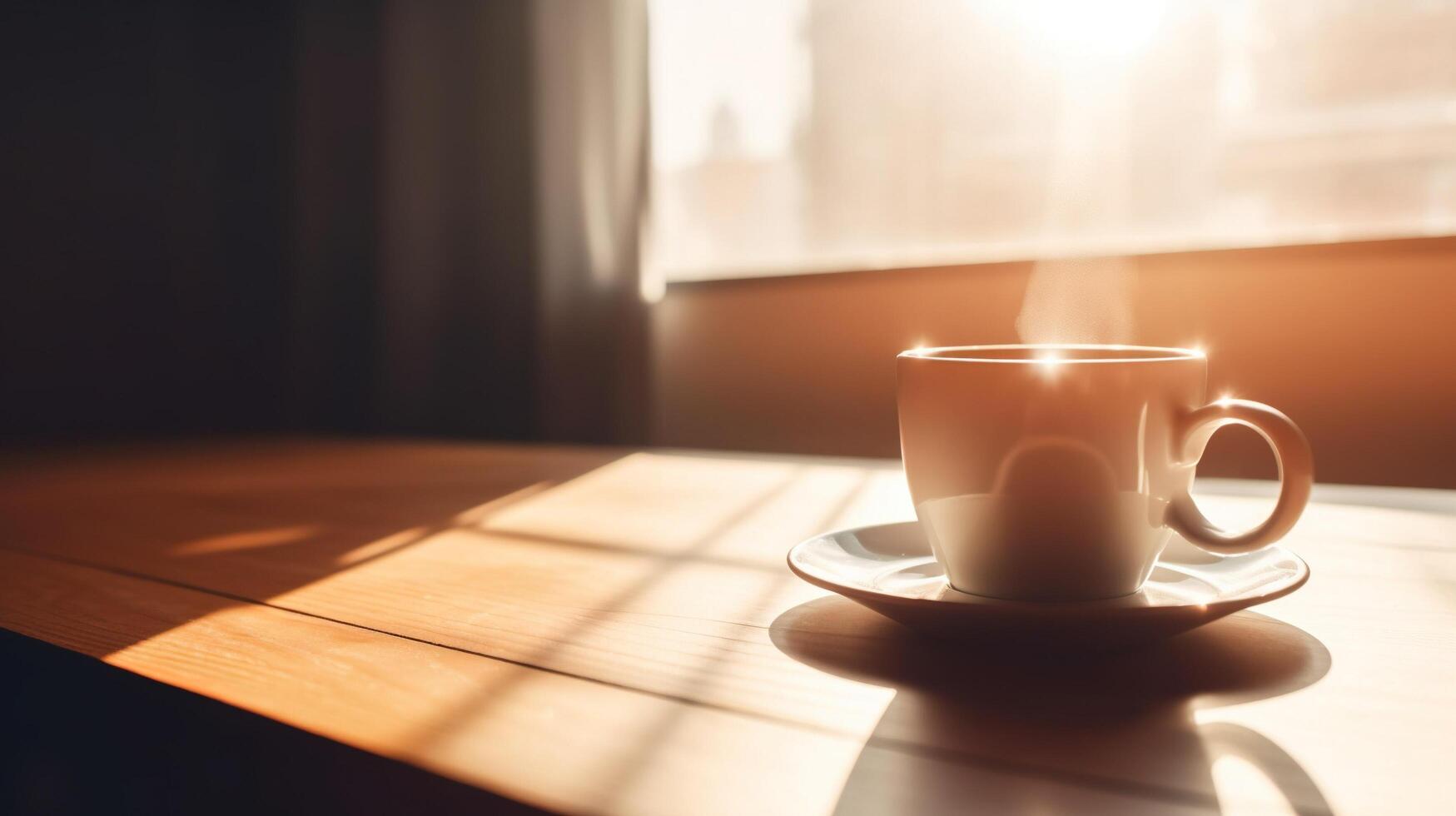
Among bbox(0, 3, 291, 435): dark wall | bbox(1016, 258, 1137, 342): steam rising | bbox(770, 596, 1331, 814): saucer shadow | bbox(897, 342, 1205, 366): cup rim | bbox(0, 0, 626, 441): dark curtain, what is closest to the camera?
bbox(770, 596, 1331, 814): saucer shadow

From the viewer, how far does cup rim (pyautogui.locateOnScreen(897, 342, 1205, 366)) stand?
1.19ft

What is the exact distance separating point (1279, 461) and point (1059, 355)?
0.38ft

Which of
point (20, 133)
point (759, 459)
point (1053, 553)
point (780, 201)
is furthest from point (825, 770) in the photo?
point (20, 133)

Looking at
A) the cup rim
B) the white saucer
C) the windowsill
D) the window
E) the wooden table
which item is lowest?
the wooden table

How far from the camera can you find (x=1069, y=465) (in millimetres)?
359

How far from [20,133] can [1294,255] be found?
88.3 inches

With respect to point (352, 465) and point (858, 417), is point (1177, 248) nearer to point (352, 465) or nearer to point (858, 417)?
point (858, 417)

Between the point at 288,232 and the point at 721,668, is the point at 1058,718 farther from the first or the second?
the point at 288,232

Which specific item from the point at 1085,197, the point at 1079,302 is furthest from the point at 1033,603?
the point at 1085,197

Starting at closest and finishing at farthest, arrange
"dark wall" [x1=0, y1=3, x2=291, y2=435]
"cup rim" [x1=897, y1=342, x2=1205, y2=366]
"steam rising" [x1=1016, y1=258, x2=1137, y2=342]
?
"cup rim" [x1=897, y1=342, x2=1205, y2=366]
"steam rising" [x1=1016, y1=258, x2=1137, y2=342]
"dark wall" [x1=0, y1=3, x2=291, y2=435]

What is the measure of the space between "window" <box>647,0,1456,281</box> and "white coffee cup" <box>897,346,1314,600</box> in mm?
1172

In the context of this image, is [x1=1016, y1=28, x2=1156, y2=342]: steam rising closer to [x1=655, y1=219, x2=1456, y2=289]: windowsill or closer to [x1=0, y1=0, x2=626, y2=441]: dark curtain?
[x1=655, y1=219, x2=1456, y2=289]: windowsill

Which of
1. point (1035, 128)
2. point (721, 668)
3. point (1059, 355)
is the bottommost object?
point (721, 668)

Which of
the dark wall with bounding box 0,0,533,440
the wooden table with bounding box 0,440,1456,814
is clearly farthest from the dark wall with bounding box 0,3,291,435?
the wooden table with bounding box 0,440,1456,814
